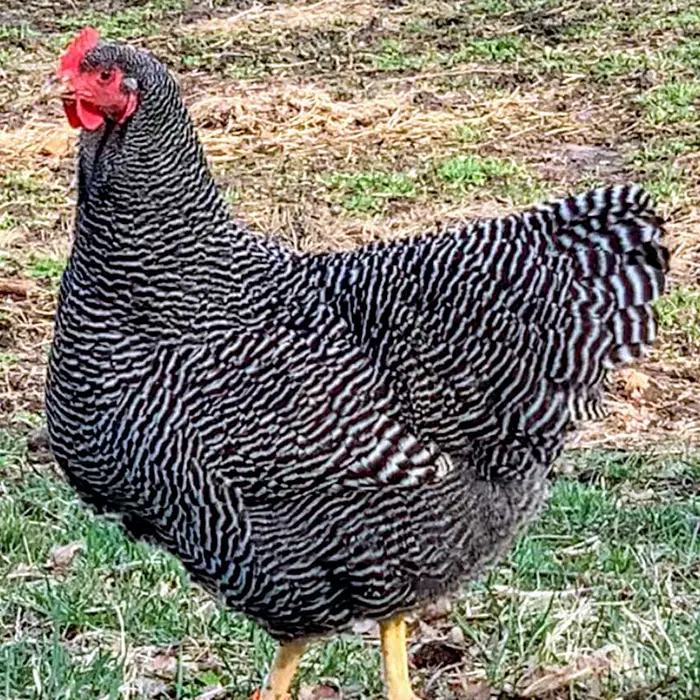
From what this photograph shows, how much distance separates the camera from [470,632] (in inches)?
187

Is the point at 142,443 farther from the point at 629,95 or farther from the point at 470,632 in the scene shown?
the point at 629,95

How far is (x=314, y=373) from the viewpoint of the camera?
4168mm

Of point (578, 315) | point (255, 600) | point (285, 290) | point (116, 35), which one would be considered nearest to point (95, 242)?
point (285, 290)

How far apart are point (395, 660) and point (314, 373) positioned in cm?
87

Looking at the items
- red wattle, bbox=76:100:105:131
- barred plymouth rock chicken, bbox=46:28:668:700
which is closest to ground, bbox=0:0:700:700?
barred plymouth rock chicken, bbox=46:28:668:700

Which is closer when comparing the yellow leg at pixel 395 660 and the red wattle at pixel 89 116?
the red wattle at pixel 89 116

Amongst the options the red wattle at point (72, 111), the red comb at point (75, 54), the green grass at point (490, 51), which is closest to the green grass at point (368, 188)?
the green grass at point (490, 51)

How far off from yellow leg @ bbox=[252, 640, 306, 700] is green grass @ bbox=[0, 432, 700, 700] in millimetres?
169

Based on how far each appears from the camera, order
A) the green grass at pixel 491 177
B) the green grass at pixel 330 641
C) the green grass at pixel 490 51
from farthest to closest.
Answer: the green grass at pixel 490 51
the green grass at pixel 491 177
the green grass at pixel 330 641

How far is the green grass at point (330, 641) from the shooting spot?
4.43 m

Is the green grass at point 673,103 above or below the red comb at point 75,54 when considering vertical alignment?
below

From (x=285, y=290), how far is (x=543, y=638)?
1.30 meters

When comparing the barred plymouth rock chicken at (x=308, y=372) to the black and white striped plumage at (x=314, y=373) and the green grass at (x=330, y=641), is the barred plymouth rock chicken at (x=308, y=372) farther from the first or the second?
the green grass at (x=330, y=641)

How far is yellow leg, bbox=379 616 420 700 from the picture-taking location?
14.2 feet
